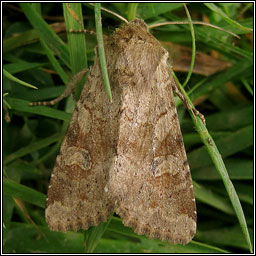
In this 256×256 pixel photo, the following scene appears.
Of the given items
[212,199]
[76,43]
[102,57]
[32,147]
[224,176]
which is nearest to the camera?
[102,57]

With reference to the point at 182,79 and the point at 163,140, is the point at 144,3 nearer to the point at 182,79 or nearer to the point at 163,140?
the point at 182,79

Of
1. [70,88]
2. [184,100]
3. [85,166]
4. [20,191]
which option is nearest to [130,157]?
[85,166]

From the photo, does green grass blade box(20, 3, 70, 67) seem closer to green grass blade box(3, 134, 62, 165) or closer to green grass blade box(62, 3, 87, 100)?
green grass blade box(62, 3, 87, 100)

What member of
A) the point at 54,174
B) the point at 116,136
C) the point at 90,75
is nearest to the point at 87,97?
the point at 90,75

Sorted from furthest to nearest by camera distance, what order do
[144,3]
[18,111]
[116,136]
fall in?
[18,111], [144,3], [116,136]

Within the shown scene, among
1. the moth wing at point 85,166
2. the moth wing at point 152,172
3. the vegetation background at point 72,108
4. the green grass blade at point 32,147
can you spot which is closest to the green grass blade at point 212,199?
the vegetation background at point 72,108

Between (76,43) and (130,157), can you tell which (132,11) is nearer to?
(76,43)

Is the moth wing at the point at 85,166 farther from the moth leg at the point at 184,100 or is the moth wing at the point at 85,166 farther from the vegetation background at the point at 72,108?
the moth leg at the point at 184,100
